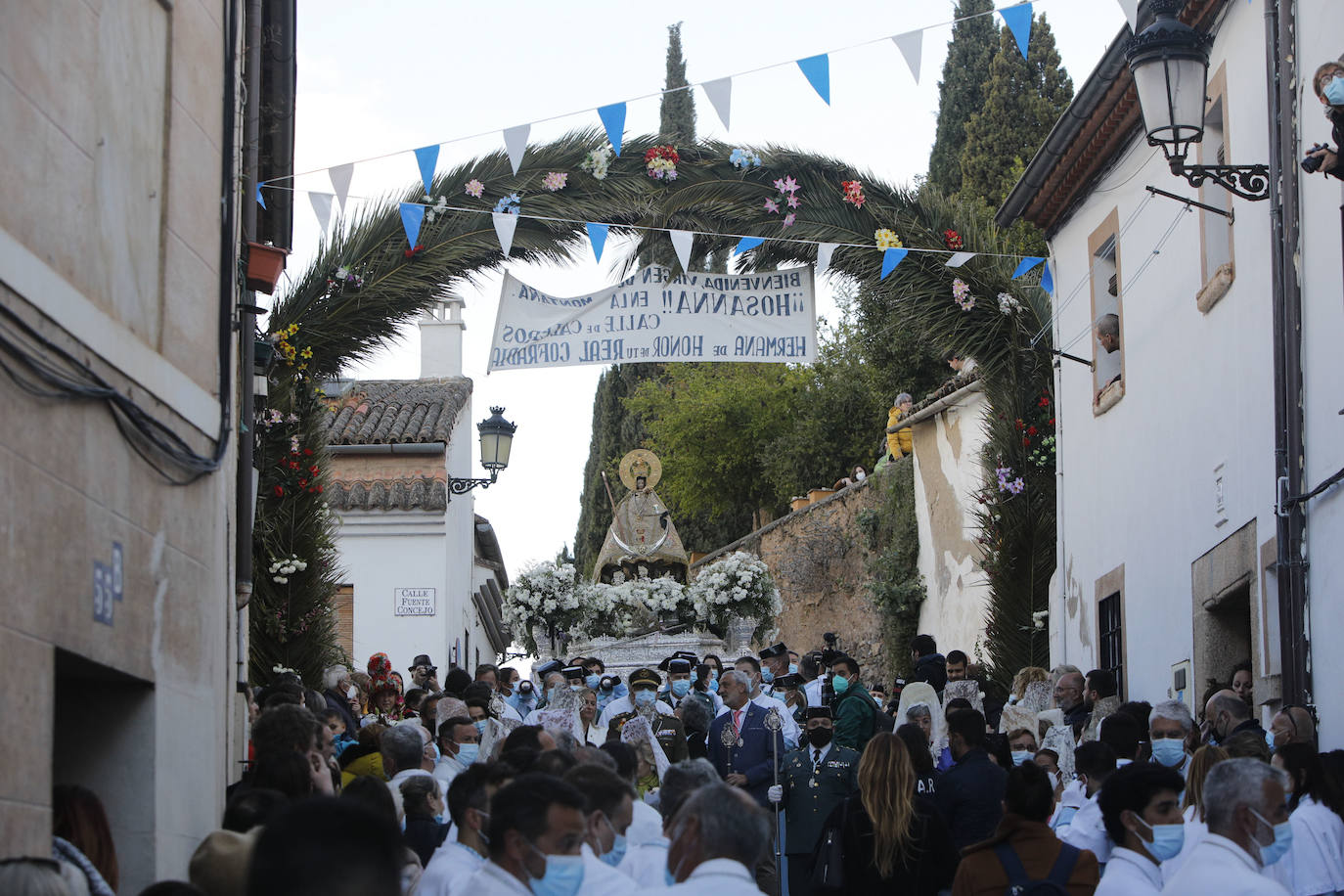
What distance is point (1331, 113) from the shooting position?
936 centimetres

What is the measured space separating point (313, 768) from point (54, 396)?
5.70 feet

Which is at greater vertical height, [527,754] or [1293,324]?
[1293,324]

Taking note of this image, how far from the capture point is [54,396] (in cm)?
673

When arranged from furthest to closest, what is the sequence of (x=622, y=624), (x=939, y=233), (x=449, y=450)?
(x=449, y=450)
(x=622, y=624)
(x=939, y=233)

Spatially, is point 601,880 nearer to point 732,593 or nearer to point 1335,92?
point 1335,92

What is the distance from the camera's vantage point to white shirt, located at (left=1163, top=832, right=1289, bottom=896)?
18.0 ft

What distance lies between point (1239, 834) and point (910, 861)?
2.43 meters

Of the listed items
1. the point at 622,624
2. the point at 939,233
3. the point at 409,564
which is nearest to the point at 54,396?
the point at 939,233

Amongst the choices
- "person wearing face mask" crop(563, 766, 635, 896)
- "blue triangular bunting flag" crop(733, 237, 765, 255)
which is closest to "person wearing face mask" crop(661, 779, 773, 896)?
"person wearing face mask" crop(563, 766, 635, 896)

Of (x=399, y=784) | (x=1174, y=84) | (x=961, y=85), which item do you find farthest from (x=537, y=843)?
(x=961, y=85)

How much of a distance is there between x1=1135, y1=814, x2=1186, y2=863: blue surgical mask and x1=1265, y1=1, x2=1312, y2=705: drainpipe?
5.42 m

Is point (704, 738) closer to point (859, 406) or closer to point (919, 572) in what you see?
point (919, 572)

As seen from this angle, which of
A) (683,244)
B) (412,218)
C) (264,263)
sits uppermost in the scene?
(412,218)

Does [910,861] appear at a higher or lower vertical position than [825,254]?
lower
